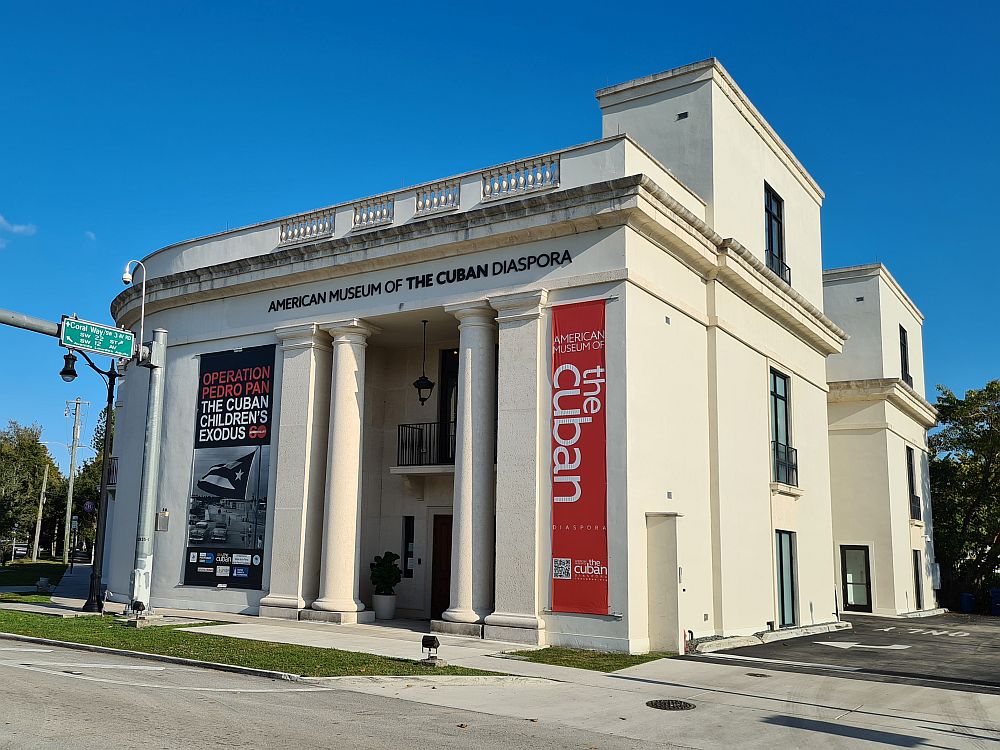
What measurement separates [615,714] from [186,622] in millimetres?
11254

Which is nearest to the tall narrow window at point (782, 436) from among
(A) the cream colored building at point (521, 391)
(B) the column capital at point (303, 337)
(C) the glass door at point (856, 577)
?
(A) the cream colored building at point (521, 391)

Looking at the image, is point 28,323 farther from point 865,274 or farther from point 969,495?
point 969,495

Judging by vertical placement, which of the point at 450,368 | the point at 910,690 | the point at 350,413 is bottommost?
the point at 910,690

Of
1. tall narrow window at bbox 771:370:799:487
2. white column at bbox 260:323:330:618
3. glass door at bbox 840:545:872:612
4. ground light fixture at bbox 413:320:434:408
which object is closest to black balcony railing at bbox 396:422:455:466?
ground light fixture at bbox 413:320:434:408

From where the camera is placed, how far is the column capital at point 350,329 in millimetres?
20688

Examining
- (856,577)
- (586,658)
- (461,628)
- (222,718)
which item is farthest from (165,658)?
(856,577)

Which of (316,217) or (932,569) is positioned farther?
(932,569)

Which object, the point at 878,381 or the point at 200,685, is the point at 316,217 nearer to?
the point at 200,685

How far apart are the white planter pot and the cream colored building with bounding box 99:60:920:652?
1.00m

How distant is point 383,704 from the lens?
421 inches

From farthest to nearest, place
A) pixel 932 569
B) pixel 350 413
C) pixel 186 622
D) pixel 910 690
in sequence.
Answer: pixel 932 569 → pixel 350 413 → pixel 186 622 → pixel 910 690

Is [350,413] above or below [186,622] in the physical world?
above

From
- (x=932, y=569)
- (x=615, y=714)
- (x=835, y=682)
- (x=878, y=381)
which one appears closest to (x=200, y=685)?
(x=615, y=714)

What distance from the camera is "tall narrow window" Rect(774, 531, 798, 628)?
2281cm
